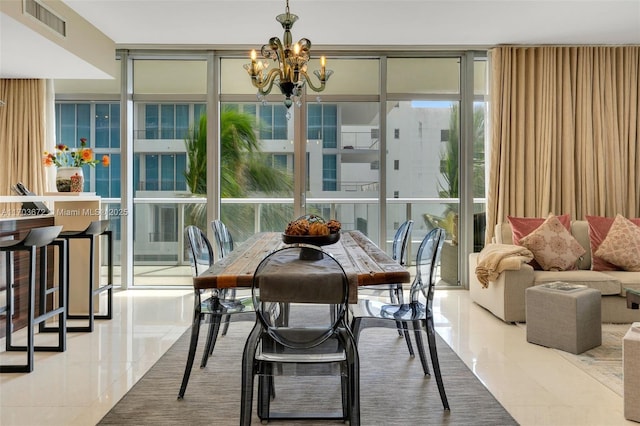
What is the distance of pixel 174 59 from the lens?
5.51 meters

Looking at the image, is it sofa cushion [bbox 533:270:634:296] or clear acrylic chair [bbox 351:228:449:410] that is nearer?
clear acrylic chair [bbox 351:228:449:410]

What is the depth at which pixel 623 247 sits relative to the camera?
4328 mm

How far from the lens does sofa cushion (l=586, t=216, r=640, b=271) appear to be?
4.43 m

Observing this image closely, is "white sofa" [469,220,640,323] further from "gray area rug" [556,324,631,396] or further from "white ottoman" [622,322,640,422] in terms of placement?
"white ottoman" [622,322,640,422]

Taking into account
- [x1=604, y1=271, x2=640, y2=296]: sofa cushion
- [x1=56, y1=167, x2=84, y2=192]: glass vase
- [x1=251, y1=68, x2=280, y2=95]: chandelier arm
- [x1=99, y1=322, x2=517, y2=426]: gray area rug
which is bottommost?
[x1=99, y1=322, x2=517, y2=426]: gray area rug

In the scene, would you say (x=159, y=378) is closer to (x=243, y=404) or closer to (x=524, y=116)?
(x=243, y=404)

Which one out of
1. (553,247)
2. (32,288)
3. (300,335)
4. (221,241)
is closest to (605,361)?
(553,247)

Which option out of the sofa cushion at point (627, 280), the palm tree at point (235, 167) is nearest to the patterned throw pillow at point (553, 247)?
the sofa cushion at point (627, 280)

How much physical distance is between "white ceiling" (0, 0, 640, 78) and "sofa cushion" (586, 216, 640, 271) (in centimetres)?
183

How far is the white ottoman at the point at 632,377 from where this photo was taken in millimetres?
2311

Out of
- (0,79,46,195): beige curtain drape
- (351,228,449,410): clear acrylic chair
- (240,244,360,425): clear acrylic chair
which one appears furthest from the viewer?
(0,79,46,195): beige curtain drape

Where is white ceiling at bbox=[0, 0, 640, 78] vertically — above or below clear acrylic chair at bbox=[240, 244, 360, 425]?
above

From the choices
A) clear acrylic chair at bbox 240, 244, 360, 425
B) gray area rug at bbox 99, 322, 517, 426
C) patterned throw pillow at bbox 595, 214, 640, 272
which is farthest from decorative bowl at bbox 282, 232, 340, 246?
patterned throw pillow at bbox 595, 214, 640, 272

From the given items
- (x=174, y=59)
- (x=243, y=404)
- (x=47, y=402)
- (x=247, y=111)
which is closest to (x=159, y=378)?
(x=47, y=402)
